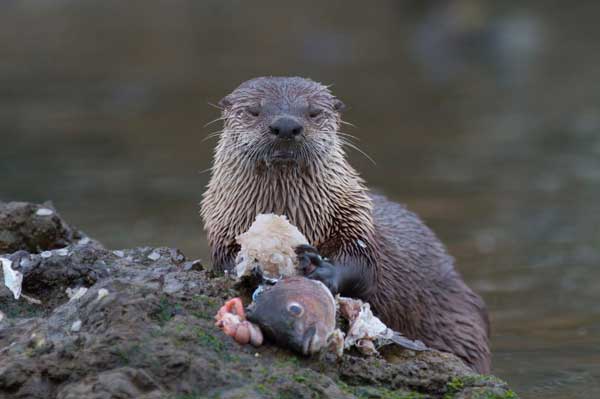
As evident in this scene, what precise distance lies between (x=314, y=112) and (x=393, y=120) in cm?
934

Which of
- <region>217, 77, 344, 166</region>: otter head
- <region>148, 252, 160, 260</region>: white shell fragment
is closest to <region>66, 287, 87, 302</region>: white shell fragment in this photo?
<region>148, 252, 160, 260</region>: white shell fragment

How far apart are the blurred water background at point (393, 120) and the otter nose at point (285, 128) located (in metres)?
1.58

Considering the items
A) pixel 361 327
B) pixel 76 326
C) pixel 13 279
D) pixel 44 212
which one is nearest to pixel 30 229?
pixel 44 212

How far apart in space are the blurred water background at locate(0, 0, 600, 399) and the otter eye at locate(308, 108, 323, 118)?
149 cm

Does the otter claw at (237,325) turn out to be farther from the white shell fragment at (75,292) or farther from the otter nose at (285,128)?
the otter nose at (285,128)

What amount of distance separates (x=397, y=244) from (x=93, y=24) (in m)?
16.7

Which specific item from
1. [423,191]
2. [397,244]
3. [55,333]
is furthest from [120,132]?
[55,333]

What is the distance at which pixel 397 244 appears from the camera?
217 inches

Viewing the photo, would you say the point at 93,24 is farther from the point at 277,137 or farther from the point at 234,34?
the point at 277,137

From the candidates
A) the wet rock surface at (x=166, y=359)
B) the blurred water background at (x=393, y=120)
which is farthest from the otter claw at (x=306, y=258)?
the blurred water background at (x=393, y=120)

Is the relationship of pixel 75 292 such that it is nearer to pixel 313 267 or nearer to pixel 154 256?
pixel 154 256

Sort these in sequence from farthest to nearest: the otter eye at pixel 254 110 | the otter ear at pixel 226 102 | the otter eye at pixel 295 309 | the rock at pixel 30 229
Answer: the rock at pixel 30 229 → the otter ear at pixel 226 102 → the otter eye at pixel 254 110 → the otter eye at pixel 295 309

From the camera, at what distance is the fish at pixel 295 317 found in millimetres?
3676

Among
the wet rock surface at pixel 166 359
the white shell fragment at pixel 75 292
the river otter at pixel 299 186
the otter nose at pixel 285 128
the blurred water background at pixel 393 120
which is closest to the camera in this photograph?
the wet rock surface at pixel 166 359
